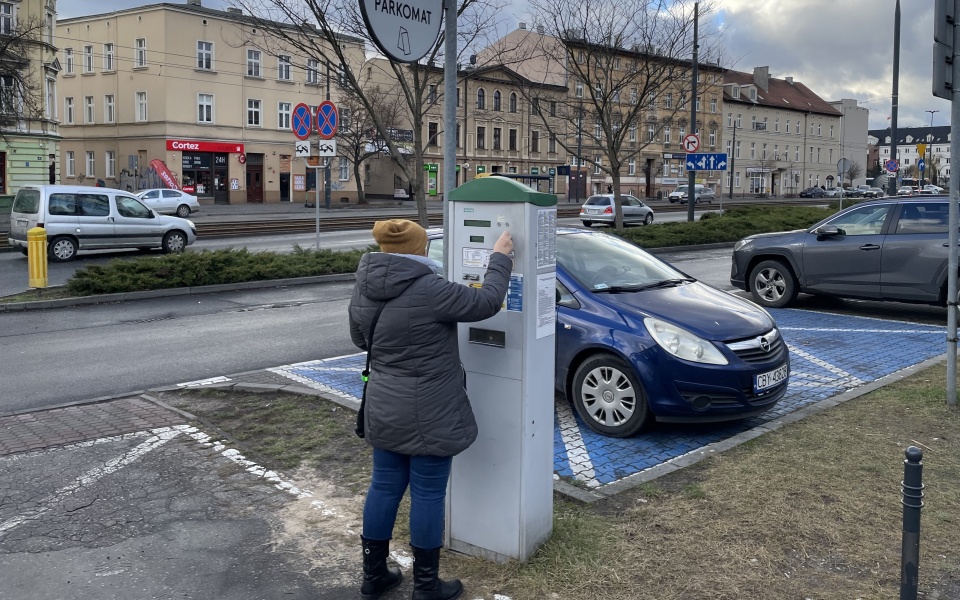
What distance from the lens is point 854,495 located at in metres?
5.08

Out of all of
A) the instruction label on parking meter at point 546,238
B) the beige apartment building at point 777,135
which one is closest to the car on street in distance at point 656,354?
the instruction label on parking meter at point 546,238

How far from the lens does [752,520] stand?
473 cm

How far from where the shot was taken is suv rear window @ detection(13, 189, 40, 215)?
65.6 ft

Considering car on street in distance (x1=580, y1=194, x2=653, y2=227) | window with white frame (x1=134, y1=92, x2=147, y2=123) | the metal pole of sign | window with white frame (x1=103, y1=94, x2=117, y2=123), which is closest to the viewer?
the metal pole of sign

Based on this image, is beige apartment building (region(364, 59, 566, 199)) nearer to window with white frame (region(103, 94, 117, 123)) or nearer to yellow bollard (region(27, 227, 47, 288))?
window with white frame (region(103, 94, 117, 123))

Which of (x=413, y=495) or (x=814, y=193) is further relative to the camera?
(x=814, y=193)

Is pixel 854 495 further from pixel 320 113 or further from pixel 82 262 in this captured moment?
pixel 82 262

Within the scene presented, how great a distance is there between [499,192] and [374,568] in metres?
1.81

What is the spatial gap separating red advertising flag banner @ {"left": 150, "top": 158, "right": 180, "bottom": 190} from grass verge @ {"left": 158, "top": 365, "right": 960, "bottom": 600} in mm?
47311

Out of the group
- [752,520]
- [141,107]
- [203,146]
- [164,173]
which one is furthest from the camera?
[141,107]

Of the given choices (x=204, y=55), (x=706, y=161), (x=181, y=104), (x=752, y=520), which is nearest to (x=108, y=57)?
(x=204, y=55)

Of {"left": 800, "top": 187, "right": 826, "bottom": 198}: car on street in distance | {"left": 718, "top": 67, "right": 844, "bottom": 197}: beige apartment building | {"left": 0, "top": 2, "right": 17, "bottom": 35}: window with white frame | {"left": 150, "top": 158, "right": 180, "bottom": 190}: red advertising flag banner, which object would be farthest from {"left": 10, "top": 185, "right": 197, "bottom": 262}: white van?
{"left": 800, "top": 187, "right": 826, "bottom": 198}: car on street in distance

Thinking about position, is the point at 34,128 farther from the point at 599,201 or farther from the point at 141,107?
the point at 599,201

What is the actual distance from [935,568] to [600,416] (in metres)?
2.71
